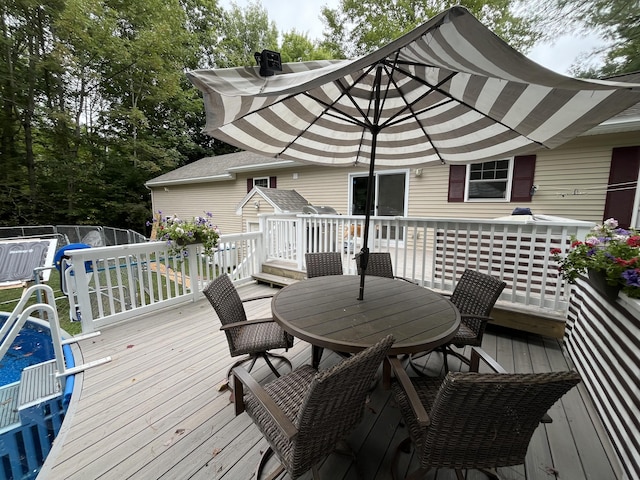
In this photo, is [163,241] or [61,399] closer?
[61,399]

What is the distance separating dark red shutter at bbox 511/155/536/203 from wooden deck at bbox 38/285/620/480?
11.9ft

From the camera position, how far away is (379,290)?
2605 mm

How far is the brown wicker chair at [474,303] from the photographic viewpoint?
227 centimetres

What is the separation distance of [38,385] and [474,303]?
4046mm

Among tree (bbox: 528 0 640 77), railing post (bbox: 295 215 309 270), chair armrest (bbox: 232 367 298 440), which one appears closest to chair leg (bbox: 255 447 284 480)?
chair armrest (bbox: 232 367 298 440)

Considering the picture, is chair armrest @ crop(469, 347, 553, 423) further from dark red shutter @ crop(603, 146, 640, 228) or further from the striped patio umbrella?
dark red shutter @ crop(603, 146, 640, 228)

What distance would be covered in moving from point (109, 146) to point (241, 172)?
9716mm

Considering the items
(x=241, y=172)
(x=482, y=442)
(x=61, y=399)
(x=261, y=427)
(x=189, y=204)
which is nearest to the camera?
(x=482, y=442)

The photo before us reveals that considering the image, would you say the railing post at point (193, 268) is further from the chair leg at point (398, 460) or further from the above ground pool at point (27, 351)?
the chair leg at point (398, 460)

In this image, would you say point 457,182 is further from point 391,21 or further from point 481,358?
point 391,21

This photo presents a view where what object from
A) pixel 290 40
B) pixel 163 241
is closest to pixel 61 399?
pixel 163 241

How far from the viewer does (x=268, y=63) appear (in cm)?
161

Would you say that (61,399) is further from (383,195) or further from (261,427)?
(383,195)

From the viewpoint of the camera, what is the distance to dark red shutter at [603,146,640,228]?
15.1ft
